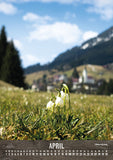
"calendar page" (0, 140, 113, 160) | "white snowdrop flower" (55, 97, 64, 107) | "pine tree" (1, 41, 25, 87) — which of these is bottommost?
"calendar page" (0, 140, 113, 160)

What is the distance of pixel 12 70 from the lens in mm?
69000

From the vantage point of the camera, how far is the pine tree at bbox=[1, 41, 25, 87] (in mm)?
67875

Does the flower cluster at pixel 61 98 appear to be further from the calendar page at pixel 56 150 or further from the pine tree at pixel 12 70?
the pine tree at pixel 12 70

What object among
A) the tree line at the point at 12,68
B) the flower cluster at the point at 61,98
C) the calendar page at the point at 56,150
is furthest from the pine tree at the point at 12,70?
the calendar page at the point at 56,150

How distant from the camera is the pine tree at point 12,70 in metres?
67.9

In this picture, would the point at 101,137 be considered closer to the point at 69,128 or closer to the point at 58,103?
the point at 69,128

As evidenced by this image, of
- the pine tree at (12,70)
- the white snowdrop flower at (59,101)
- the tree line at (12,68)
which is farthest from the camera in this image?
the pine tree at (12,70)

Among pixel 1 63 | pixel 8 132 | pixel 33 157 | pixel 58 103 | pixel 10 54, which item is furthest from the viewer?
pixel 1 63

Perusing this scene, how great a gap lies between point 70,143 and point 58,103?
942mm

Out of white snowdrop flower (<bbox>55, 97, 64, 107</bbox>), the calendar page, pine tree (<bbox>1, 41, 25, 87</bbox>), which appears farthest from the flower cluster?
pine tree (<bbox>1, 41, 25, 87</bbox>)

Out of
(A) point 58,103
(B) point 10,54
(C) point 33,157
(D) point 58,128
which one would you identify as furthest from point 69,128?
(B) point 10,54

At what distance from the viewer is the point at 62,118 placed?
3666 millimetres

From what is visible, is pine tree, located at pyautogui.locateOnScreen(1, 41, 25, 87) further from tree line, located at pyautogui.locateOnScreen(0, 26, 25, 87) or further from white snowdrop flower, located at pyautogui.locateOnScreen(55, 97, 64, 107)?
white snowdrop flower, located at pyautogui.locateOnScreen(55, 97, 64, 107)

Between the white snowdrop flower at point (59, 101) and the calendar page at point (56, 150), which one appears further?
the white snowdrop flower at point (59, 101)
